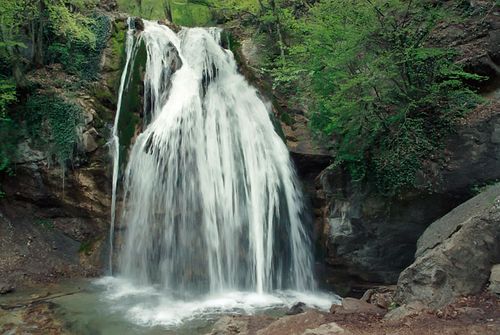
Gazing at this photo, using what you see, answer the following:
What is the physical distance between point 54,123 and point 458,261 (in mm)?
10464

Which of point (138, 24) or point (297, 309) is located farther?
point (138, 24)

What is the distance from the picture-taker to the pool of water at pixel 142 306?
6.88 m

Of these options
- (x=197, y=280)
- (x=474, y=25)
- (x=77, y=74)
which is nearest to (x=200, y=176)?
(x=197, y=280)

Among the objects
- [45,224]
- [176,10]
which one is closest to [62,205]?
[45,224]

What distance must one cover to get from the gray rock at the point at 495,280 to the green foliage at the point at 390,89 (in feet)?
12.4

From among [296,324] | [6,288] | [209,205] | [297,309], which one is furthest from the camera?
[209,205]

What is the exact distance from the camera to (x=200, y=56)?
45.7 feet

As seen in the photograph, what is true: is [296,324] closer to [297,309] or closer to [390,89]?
[297,309]

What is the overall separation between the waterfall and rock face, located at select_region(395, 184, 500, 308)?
4076 millimetres

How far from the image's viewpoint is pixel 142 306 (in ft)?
26.0

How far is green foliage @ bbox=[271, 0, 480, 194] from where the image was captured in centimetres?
864

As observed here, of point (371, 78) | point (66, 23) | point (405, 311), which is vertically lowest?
point (405, 311)

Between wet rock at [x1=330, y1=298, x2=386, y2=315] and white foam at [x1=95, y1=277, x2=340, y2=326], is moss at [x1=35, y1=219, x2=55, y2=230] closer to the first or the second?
white foam at [x1=95, y1=277, x2=340, y2=326]

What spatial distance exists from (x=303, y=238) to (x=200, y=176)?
128 inches
